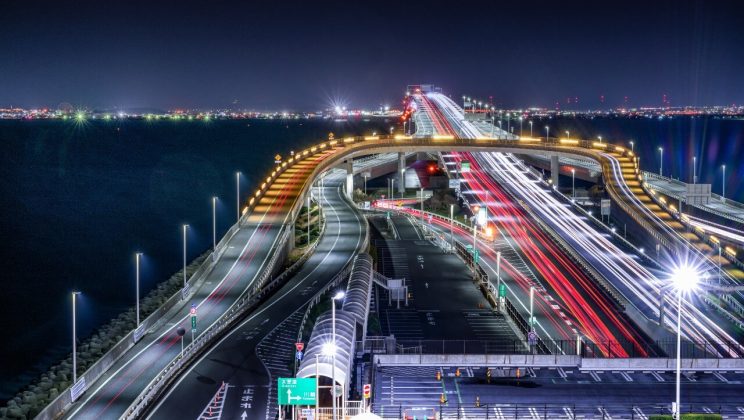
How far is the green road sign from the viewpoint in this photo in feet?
110

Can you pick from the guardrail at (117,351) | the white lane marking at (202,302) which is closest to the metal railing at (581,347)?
the white lane marking at (202,302)

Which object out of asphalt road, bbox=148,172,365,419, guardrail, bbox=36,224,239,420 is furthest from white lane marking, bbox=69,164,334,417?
asphalt road, bbox=148,172,365,419

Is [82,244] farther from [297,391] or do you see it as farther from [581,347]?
[297,391]

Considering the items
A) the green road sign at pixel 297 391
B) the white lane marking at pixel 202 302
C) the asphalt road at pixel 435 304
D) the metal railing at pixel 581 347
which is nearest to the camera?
the green road sign at pixel 297 391

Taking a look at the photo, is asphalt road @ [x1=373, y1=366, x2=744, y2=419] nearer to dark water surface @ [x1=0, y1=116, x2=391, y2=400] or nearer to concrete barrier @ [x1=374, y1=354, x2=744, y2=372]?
concrete barrier @ [x1=374, y1=354, x2=744, y2=372]

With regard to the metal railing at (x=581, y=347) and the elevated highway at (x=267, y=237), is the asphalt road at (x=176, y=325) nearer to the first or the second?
the elevated highway at (x=267, y=237)

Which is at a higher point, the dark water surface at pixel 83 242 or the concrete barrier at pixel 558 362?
the concrete barrier at pixel 558 362

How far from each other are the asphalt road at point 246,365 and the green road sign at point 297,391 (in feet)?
16.9

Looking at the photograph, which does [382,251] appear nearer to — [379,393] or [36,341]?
[36,341]

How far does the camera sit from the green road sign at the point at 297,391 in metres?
33.6

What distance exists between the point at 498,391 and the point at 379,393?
5304mm

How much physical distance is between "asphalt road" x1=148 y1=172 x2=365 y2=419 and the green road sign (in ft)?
16.9

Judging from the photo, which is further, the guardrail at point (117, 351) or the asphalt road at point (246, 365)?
the guardrail at point (117, 351)

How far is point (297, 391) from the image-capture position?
110 feet
